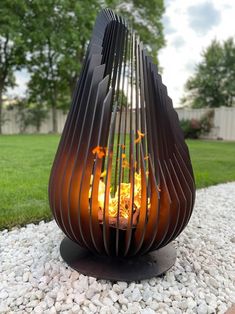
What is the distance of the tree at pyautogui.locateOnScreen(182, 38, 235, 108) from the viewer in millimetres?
18594

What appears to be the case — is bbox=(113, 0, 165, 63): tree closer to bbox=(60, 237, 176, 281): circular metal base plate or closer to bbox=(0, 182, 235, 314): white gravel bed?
bbox=(0, 182, 235, 314): white gravel bed

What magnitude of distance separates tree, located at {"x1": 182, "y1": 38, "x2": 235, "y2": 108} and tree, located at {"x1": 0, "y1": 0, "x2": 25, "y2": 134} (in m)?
10.7

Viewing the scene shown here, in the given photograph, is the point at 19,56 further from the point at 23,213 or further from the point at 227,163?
the point at 23,213

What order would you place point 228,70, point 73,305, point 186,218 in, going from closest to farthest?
point 73,305 < point 186,218 < point 228,70

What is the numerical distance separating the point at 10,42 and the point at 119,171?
1480 centimetres

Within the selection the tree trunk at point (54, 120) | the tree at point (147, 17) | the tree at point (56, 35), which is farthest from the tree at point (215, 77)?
the tree trunk at point (54, 120)

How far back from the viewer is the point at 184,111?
14.4m

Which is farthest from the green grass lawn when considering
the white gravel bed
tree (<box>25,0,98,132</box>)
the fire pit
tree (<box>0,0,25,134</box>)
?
tree (<box>25,0,98,132</box>)

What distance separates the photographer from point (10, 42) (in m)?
14.5

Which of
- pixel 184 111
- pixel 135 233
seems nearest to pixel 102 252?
pixel 135 233

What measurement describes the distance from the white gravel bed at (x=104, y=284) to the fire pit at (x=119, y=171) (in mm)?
88

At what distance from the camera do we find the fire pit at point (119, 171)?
165 centimetres

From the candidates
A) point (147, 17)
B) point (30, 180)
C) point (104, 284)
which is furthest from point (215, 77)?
point (104, 284)

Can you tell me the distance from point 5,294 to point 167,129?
1.29 meters
